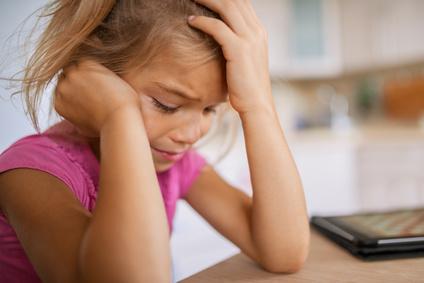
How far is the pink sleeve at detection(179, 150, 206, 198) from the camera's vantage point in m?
0.96

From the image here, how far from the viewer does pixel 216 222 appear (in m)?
0.84

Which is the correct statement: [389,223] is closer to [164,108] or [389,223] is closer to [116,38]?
[164,108]

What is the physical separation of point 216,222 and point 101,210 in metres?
0.33

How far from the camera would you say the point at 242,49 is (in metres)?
0.71

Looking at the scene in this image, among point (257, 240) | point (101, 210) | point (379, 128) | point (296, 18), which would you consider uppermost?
point (296, 18)

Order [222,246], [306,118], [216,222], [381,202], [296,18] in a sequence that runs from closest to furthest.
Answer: [216,222] < [222,246] < [381,202] < [296,18] < [306,118]

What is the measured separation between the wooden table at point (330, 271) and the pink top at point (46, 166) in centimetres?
23

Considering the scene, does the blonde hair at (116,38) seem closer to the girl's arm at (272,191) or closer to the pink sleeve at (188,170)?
the girl's arm at (272,191)

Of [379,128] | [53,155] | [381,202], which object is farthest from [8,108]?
[379,128]

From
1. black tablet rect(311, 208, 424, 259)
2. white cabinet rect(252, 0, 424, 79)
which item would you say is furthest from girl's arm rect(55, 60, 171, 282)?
white cabinet rect(252, 0, 424, 79)

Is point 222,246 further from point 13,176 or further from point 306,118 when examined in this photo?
point 306,118

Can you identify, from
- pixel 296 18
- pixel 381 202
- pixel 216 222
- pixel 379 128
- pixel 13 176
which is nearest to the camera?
pixel 13 176

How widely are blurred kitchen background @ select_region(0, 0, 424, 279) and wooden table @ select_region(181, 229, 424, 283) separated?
1.62 m

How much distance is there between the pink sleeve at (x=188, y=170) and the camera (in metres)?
0.96
